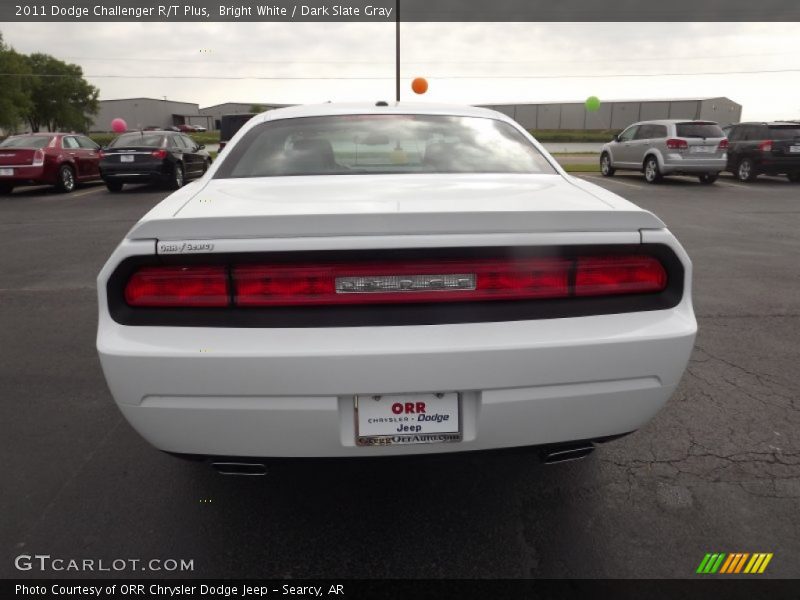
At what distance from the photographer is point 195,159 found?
52.4ft

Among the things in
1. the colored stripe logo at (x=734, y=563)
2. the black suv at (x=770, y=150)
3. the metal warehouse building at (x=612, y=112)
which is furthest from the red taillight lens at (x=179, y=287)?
the metal warehouse building at (x=612, y=112)

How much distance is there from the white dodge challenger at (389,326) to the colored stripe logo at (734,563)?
584 millimetres

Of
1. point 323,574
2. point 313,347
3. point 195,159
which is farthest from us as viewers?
point 195,159

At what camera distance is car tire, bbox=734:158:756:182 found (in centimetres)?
1589

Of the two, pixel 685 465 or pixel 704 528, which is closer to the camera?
pixel 704 528

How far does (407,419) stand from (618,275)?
83 cm

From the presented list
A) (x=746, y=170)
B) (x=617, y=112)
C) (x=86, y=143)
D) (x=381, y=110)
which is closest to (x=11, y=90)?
(x=86, y=143)

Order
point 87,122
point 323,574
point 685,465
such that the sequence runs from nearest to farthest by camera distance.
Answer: point 323,574, point 685,465, point 87,122

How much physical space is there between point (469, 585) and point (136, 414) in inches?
47.6

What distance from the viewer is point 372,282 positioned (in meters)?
1.82

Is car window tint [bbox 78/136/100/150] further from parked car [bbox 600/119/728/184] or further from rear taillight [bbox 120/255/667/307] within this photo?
rear taillight [bbox 120/255/667/307]

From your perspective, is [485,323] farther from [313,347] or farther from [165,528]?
[165,528]

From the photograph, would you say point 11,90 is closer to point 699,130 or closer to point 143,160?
point 143,160

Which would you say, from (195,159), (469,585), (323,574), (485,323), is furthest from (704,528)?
(195,159)
